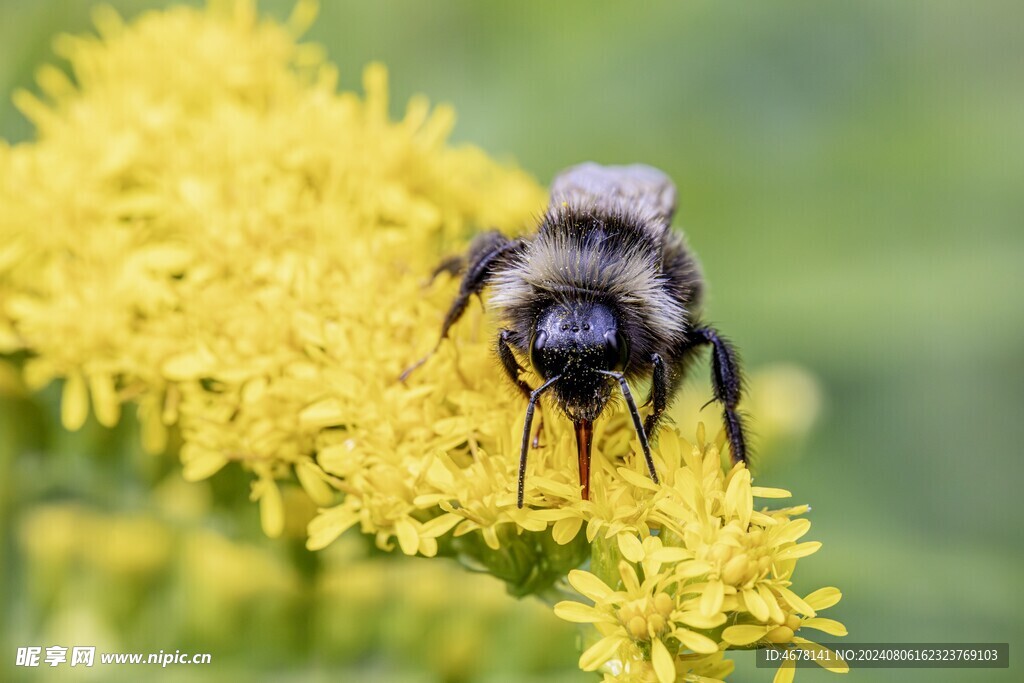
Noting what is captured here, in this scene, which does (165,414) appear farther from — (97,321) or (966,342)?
(966,342)

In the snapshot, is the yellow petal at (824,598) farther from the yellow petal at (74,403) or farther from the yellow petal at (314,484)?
the yellow petal at (74,403)

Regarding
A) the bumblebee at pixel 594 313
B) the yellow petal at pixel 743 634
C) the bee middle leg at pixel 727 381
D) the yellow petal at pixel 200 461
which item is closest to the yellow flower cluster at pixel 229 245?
the yellow petal at pixel 200 461

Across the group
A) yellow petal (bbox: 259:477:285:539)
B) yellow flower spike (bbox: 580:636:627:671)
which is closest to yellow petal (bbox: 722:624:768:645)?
yellow flower spike (bbox: 580:636:627:671)

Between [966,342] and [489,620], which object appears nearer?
[489,620]

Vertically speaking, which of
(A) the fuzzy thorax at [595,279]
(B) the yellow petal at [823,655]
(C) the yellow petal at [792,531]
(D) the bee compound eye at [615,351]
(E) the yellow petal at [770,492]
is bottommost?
(B) the yellow petal at [823,655]

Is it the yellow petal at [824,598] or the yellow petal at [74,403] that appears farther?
the yellow petal at [74,403]

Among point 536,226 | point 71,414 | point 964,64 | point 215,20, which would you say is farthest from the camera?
point 964,64

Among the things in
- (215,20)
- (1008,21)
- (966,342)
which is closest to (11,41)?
(215,20)
